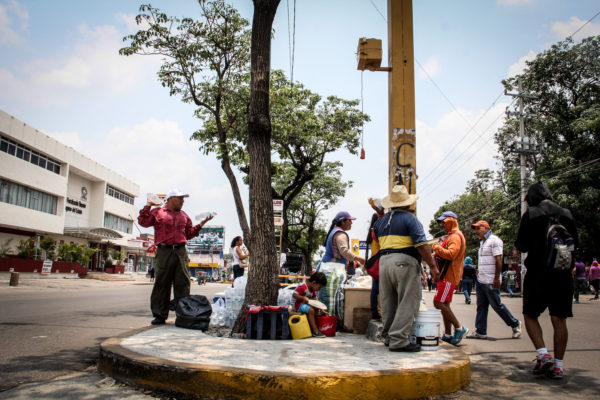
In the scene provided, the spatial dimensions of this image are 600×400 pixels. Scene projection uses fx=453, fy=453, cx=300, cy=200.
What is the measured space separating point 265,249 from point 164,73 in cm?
809

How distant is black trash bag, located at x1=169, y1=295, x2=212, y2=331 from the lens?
5.72 metres

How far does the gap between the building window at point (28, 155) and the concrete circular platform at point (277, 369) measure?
34.4m

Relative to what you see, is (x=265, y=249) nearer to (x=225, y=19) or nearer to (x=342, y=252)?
(x=342, y=252)

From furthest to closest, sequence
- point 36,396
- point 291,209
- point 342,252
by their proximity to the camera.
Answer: point 291,209, point 342,252, point 36,396

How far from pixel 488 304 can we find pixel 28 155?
125 feet

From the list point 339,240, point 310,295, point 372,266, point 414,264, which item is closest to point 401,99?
point 339,240

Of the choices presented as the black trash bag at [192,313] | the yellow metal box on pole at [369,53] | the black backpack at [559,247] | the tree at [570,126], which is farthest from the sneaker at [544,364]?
the tree at [570,126]

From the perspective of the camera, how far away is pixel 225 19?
472 inches

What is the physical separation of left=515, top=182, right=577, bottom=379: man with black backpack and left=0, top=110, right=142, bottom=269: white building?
35.6 m

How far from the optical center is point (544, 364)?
4.39 metres

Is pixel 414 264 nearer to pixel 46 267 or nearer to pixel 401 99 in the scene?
pixel 401 99

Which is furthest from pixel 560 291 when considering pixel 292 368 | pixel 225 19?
pixel 225 19

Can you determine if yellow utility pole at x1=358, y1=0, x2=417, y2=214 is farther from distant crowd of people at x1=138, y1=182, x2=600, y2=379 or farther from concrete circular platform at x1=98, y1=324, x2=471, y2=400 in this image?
concrete circular platform at x1=98, y1=324, x2=471, y2=400

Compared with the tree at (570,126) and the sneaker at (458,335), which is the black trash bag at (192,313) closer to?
the sneaker at (458,335)
